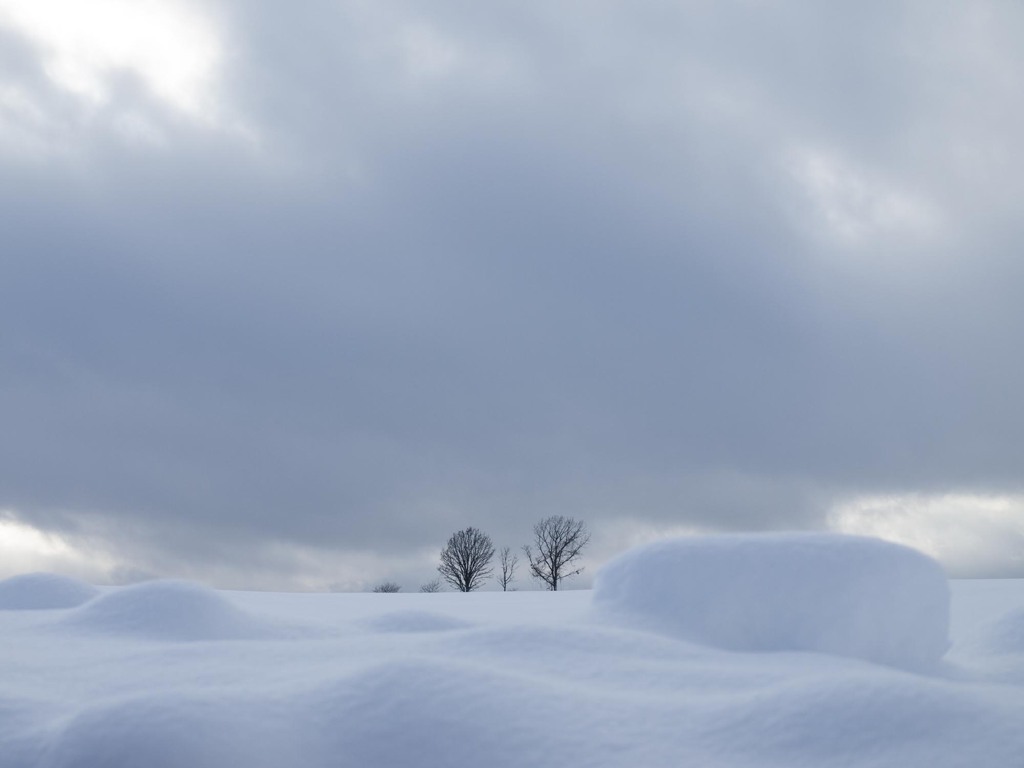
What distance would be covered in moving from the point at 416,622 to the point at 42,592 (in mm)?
4956

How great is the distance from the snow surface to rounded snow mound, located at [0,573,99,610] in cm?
57

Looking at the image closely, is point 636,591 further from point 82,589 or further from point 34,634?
point 82,589

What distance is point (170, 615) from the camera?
325 inches

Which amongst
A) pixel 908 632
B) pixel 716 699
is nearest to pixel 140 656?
pixel 716 699

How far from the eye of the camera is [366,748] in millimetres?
4953

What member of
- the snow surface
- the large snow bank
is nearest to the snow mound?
the snow surface

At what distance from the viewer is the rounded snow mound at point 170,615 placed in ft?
26.3

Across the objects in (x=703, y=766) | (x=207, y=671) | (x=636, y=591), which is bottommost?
(x=703, y=766)

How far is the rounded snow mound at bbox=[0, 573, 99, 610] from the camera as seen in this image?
10.2m

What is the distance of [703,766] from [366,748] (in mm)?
1766

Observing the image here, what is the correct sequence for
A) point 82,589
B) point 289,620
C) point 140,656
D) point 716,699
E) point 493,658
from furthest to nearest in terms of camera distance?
point 82,589, point 289,620, point 140,656, point 493,658, point 716,699

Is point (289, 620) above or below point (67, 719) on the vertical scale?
above

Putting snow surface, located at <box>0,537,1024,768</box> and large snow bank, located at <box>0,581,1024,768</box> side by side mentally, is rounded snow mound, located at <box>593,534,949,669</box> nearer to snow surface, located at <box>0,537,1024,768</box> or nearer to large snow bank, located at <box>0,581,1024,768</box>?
snow surface, located at <box>0,537,1024,768</box>

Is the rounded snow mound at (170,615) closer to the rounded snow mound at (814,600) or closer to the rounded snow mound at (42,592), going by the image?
the rounded snow mound at (42,592)
